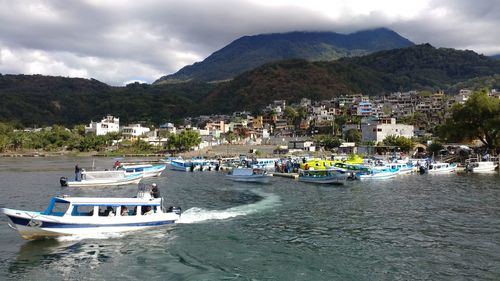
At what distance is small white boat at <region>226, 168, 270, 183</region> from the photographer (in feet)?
171

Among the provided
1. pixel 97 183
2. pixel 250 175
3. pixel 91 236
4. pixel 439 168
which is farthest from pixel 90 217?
pixel 439 168

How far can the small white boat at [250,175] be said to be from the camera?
5197 cm

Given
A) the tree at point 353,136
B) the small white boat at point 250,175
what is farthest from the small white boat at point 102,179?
the tree at point 353,136

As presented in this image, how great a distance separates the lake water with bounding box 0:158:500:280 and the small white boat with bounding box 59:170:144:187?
1162cm

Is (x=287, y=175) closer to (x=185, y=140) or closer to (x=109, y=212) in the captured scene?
(x=109, y=212)

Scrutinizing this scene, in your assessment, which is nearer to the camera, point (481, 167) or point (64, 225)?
point (64, 225)

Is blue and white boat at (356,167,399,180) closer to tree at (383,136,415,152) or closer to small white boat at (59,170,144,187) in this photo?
small white boat at (59,170,144,187)

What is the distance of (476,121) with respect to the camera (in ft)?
238

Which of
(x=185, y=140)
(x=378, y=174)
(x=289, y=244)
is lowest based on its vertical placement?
(x=289, y=244)

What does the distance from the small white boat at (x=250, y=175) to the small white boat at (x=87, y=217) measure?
2714 cm

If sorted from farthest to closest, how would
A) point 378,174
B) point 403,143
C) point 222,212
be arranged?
point 403,143
point 378,174
point 222,212

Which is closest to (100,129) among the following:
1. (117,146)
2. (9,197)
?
(117,146)

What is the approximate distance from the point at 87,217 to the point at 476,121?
2768 inches

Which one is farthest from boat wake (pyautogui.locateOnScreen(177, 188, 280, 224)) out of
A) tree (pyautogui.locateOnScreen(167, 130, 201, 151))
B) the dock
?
tree (pyautogui.locateOnScreen(167, 130, 201, 151))
